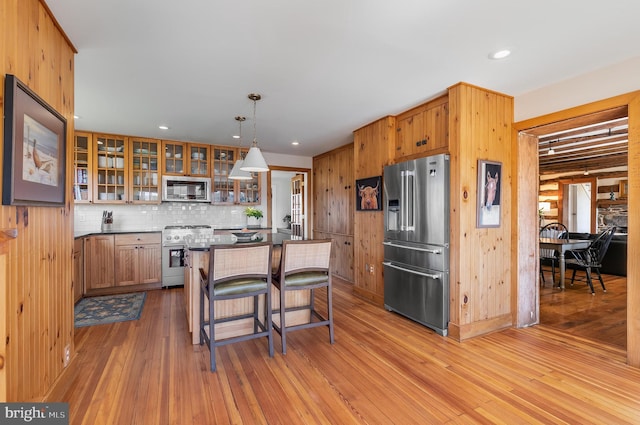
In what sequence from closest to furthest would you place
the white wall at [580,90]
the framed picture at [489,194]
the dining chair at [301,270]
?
the white wall at [580,90] < the dining chair at [301,270] < the framed picture at [489,194]

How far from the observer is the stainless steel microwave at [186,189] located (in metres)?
5.02

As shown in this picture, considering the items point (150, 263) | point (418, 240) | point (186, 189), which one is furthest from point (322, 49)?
point (150, 263)

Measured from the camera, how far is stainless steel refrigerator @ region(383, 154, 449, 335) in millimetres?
3076

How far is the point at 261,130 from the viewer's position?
4543 mm

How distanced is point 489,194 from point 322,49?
7.16 ft

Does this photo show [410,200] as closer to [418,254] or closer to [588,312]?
[418,254]

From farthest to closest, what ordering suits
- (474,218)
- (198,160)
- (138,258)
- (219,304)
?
(198,160) → (138,258) → (474,218) → (219,304)

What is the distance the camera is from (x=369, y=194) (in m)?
4.21

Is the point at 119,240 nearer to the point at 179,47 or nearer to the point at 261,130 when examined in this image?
the point at 261,130

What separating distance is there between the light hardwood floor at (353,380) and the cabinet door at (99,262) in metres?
1.48

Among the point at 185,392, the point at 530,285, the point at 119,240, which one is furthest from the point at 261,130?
the point at 530,285

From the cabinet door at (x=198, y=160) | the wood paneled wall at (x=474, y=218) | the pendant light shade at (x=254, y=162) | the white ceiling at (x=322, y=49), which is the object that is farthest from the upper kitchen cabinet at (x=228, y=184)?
the wood paneled wall at (x=474, y=218)

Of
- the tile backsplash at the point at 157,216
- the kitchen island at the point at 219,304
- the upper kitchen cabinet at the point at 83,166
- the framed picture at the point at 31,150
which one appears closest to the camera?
the framed picture at the point at 31,150

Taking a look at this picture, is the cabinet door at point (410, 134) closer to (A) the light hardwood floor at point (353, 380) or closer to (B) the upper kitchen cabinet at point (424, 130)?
(B) the upper kitchen cabinet at point (424, 130)
